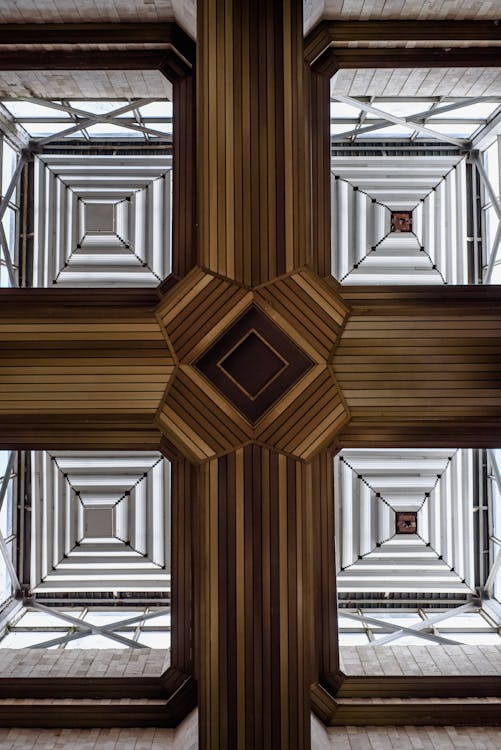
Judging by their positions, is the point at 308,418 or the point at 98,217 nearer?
the point at 308,418

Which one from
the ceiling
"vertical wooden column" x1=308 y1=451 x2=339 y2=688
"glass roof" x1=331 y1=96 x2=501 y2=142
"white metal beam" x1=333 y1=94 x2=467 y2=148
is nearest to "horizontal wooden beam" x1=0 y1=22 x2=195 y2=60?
the ceiling

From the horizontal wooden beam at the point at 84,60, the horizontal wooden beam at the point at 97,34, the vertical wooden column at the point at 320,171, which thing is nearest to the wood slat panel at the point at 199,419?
the vertical wooden column at the point at 320,171

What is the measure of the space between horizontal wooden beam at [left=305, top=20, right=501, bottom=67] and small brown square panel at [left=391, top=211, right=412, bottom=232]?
2.63 metres

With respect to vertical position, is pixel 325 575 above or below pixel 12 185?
below

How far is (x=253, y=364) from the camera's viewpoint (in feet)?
23.1

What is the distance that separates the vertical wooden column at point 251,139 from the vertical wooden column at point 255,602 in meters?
2.26

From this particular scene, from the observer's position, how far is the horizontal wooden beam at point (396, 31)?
696 cm

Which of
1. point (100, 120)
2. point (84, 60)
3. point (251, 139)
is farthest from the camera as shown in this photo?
point (100, 120)

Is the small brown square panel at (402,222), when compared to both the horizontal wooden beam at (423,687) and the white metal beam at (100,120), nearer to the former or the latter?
the white metal beam at (100,120)

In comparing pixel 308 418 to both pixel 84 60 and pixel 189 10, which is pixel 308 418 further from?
pixel 84 60

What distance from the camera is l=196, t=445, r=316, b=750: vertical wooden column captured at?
6.61m

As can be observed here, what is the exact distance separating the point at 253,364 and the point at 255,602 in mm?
2631

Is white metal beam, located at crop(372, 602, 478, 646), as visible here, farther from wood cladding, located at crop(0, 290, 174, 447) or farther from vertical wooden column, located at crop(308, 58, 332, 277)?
vertical wooden column, located at crop(308, 58, 332, 277)

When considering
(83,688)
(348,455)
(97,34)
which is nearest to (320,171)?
(97,34)
